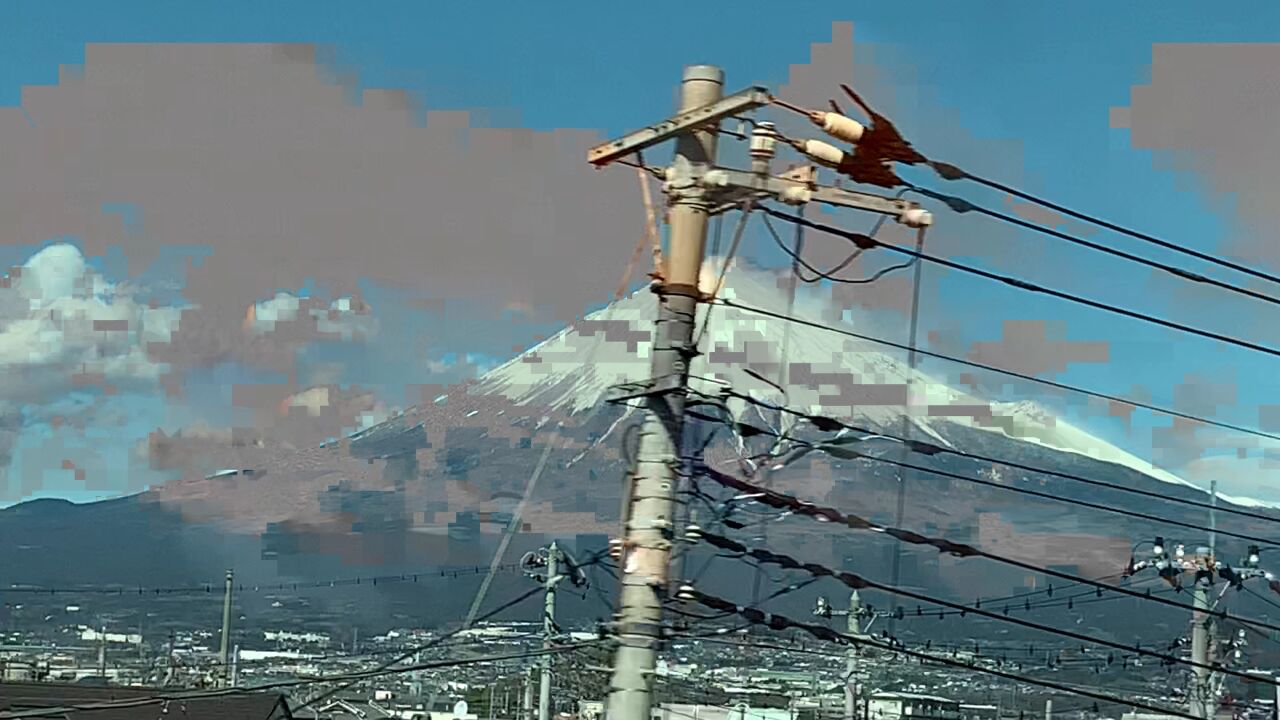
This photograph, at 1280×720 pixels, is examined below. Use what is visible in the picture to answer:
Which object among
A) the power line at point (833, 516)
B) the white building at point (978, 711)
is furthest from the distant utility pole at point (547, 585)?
the white building at point (978, 711)

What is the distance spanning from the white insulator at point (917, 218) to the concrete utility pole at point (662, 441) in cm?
185

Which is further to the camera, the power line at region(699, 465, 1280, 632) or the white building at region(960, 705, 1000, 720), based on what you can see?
the white building at region(960, 705, 1000, 720)

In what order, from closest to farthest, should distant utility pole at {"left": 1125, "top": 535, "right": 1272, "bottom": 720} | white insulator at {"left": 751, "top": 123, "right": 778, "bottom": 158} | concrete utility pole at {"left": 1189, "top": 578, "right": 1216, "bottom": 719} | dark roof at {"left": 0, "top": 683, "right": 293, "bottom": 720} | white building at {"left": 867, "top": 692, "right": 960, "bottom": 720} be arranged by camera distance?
white insulator at {"left": 751, "top": 123, "right": 778, "bottom": 158} → dark roof at {"left": 0, "top": 683, "right": 293, "bottom": 720} → concrete utility pole at {"left": 1189, "top": 578, "right": 1216, "bottom": 719} → distant utility pole at {"left": 1125, "top": 535, "right": 1272, "bottom": 720} → white building at {"left": 867, "top": 692, "right": 960, "bottom": 720}

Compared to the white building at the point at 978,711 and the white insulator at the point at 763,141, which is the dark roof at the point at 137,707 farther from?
the white building at the point at 978,711

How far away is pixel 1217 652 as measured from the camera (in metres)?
38.1

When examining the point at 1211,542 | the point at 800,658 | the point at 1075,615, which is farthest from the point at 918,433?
the point at 1211,542

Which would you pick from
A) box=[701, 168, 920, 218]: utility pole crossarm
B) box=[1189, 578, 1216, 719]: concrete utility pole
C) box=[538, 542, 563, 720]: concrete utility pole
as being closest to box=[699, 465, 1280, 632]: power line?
box=[701, 168, 920, 218]: utility pole crossarm

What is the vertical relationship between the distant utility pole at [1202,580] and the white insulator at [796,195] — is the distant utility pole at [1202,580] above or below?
below

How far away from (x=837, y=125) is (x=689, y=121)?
149 cm

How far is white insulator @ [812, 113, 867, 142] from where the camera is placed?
1614 centimetres

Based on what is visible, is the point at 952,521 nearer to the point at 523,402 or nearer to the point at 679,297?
the point at 523,402

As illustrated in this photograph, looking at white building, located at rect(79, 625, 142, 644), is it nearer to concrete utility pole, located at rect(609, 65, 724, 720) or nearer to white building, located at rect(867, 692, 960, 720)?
white building, located at rect(867, 692, 960, 720)

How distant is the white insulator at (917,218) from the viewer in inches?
634

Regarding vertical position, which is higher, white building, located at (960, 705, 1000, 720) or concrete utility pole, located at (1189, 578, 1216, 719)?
concrete utility pole, located at (1189, 578, 1216, 719)
